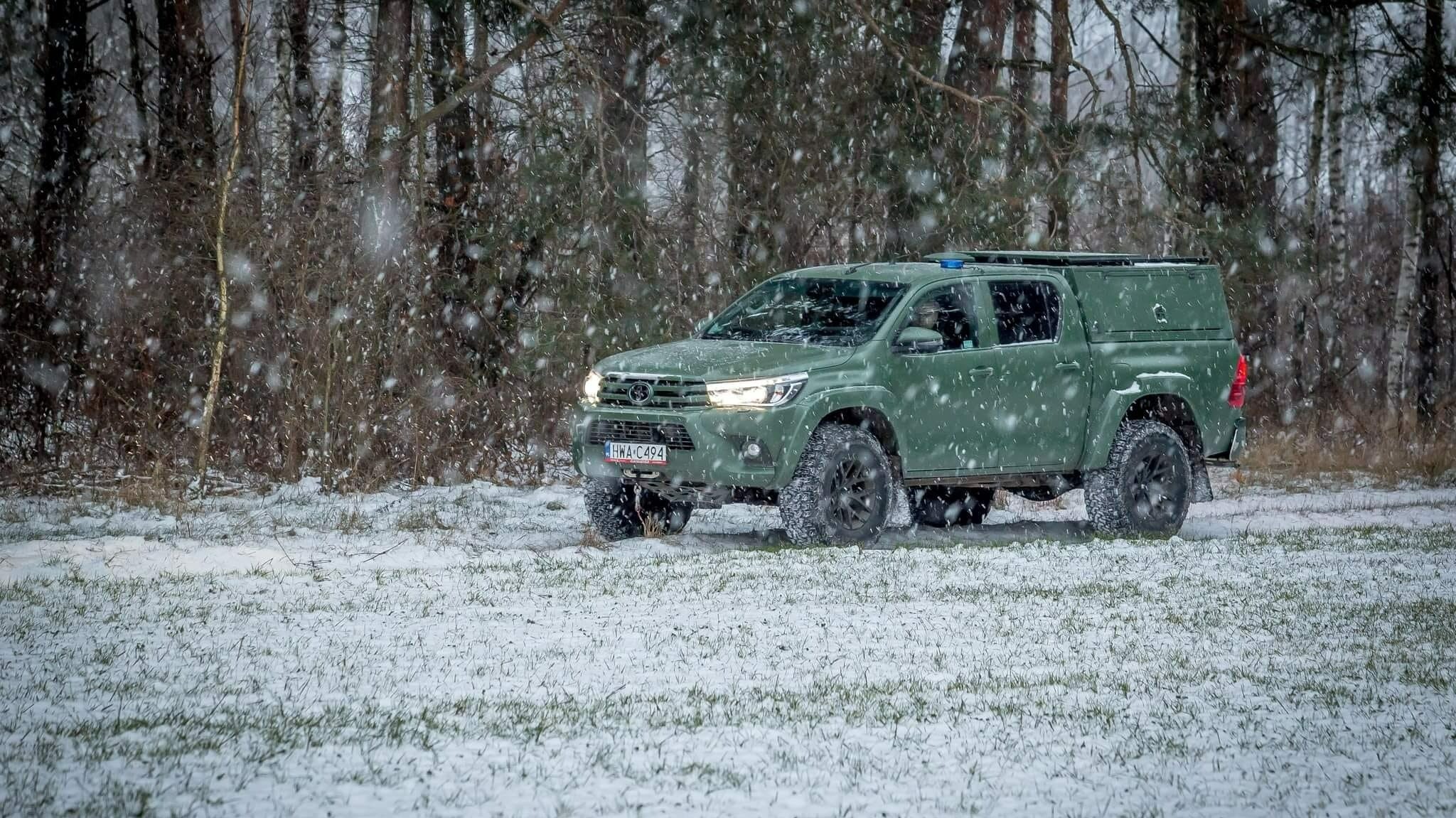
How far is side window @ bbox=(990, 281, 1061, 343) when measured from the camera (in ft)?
40.8

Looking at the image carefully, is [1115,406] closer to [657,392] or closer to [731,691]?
[657,392]

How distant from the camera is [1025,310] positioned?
12.6m

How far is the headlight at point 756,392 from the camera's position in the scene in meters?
11.1

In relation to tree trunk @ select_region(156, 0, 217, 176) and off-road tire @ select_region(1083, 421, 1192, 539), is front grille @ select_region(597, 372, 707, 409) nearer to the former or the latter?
off-road tire @ select_region(1083, 421, 1192, 539)

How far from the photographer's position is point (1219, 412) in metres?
13.5

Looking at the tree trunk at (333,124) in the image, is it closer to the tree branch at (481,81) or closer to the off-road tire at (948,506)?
the tree branch at (481,81)

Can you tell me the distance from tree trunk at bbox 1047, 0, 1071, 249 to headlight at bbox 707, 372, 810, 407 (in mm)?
7747

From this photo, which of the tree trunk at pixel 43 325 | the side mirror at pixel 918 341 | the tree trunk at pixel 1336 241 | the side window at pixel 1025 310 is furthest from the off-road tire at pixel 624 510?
the tree trunk at pixel 1336 241

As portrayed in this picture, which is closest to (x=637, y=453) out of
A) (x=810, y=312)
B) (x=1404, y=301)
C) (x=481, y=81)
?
(x=810, y=312)

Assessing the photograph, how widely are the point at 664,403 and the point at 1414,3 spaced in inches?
560

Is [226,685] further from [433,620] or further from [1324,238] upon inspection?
[1324,238]

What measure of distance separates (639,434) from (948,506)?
3.53 meters

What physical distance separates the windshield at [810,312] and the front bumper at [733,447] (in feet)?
2.94

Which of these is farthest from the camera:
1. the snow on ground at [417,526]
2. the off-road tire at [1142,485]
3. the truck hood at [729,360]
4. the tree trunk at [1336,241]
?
the tree trunk at [1336,241]
